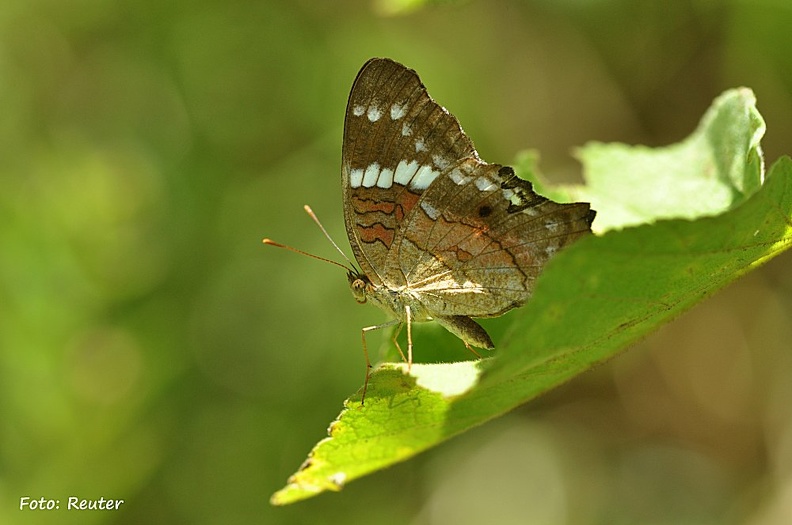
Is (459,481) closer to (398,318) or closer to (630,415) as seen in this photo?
(630,415)

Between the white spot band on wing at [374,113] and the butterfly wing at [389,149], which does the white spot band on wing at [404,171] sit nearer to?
the butterfly wing at [389,149]

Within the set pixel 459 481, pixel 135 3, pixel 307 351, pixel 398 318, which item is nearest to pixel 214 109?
pixel 135 3

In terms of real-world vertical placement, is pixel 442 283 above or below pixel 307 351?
below

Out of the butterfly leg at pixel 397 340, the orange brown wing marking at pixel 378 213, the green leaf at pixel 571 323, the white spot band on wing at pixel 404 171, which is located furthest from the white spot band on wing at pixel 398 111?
the green leaf at pixel 571 323

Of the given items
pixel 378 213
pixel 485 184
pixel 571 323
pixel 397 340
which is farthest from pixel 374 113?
pixel 571 323

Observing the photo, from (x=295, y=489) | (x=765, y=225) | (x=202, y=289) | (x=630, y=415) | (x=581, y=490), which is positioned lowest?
(x=295, y=489)

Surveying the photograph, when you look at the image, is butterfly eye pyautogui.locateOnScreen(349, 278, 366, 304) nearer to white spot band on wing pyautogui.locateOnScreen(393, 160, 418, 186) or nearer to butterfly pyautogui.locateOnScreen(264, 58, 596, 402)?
butterfly pyautogui.locateOnScreen(264, 58, 596, 402)
